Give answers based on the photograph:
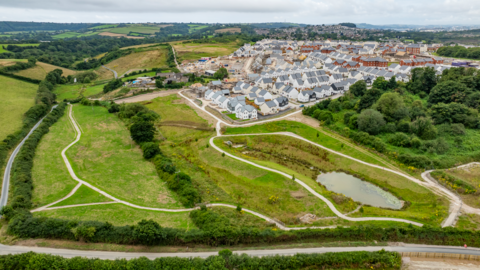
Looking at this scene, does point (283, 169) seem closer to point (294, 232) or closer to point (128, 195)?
point (294, 232)

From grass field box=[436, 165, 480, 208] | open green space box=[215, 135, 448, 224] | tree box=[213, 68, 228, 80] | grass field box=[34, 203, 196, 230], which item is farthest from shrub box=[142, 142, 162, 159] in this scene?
tree box=[213, 68, 228, 80]

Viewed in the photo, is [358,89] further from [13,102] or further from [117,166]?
[13,102]

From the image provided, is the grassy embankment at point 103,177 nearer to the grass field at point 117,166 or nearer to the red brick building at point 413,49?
the grass field at point 117,166

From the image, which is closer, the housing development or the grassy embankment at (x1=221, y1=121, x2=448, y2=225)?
the housing development

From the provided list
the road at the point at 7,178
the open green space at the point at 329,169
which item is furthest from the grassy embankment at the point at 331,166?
the road at the point at 7,178

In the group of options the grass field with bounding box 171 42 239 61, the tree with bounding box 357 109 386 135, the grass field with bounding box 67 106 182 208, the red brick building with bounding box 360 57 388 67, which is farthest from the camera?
the grass field with bounding box 171 42 239 61

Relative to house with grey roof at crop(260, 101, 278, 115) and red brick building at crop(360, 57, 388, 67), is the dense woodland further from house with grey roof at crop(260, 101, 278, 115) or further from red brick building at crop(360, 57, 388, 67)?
red brick building at crop(360, 57, 388, 67)

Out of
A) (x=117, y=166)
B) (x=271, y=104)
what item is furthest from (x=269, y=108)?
(x=117, y=166)
